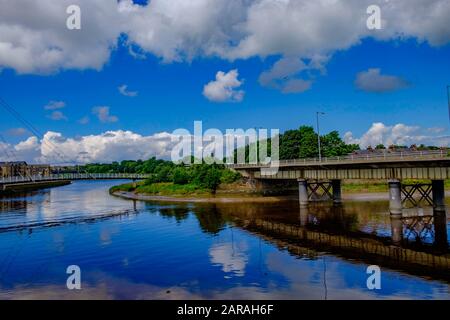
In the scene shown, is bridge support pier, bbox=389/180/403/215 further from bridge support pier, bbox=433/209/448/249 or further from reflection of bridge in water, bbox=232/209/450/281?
bridge support pier, bbox=433/209/448/249

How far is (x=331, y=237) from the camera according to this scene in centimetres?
3803

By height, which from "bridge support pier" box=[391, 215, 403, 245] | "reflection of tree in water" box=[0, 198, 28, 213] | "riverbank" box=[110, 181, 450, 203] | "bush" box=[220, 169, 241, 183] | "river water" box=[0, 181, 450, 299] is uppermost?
Answer: "bush" box=[220, 169, 241, 183]

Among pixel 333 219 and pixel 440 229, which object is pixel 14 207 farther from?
pixel 440 229

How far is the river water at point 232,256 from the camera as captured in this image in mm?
22469

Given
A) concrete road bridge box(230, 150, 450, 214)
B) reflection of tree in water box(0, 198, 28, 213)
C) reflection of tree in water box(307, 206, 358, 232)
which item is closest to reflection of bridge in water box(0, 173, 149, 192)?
reflection of tree in water box(0, 198, 28, 213)

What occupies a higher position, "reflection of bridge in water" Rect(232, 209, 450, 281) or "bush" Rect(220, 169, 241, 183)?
"bush" Rect(220, 169, 241, 183)

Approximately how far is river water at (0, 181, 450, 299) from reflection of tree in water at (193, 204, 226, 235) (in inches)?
5.8

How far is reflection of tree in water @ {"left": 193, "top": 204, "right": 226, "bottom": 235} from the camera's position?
4579 cm

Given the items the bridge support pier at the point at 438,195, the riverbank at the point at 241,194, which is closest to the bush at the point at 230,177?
the riverbank at the point at 241,194

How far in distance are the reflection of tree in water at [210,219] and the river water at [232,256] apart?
5.8 inches

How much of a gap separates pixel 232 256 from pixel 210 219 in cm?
2274

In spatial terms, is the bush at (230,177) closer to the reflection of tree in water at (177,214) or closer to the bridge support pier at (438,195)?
the reflection of tree in water at (177,214)
